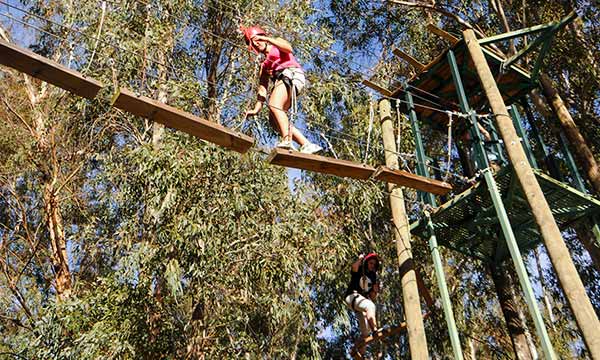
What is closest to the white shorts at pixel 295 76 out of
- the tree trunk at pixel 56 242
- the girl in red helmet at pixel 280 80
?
the girl in red helmet at pixel 280 80

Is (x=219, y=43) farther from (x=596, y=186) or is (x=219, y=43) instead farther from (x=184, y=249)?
(x=596, y=186)

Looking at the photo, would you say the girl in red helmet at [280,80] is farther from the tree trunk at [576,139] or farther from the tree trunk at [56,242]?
the tree trunk at [56,242]

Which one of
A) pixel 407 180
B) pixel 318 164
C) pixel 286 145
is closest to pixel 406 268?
pixel 407 180

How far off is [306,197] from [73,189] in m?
4.87

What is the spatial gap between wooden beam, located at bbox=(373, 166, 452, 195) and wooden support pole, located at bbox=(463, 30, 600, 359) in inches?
25.8

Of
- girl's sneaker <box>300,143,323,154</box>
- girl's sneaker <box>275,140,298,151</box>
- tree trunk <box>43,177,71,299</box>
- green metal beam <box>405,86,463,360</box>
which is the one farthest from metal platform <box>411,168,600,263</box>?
tree trunk <box>43,177,71,299</box>

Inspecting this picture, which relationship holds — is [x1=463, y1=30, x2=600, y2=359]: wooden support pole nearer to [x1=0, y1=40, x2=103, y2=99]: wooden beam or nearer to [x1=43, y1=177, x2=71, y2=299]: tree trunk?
[x1=0, y1=40, x2=103, y2=99]: wooden beam

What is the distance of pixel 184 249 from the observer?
7000 mm

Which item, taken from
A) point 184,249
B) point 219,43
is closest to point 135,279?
point 184,249

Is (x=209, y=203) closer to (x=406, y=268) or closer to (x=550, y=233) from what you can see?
(x=406, y=268)

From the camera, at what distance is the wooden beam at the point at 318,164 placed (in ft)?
12.3

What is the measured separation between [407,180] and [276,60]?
1.47 m

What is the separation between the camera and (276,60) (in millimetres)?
4281

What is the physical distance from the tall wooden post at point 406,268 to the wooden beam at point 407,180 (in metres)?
0.43
